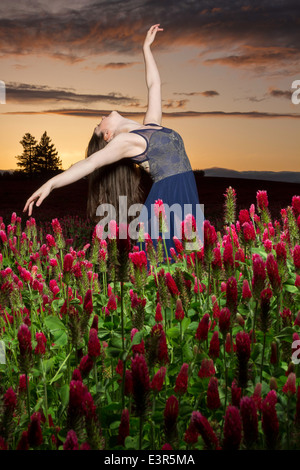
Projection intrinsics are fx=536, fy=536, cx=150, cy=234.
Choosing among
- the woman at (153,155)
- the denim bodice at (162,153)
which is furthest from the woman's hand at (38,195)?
the denim bodice at (162,153)

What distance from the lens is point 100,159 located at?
4887mm

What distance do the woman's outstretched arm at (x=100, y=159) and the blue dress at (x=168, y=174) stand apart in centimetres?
16

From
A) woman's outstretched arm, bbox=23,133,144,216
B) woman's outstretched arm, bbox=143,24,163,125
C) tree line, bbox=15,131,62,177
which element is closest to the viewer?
woman's outstretched arm, bbox=23,133,144,216

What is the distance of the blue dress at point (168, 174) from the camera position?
18.4 feet

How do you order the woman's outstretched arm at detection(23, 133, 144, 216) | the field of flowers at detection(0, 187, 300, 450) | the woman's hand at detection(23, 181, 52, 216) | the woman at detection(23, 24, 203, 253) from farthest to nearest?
the woman at detection(23, 24, 203, 253) < the woman's outstretched arm at detection(23, 133, 144, 216) < the woman's hand at detection(23, 181, 52, 216) < the field of flowers at detection(0, 187, 300, 450)

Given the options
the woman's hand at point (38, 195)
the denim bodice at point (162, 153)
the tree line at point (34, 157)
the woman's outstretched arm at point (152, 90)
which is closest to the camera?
the woman's hand at point (38, 195)

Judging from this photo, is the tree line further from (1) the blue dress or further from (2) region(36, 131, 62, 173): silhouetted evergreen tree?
(1) the blue dress

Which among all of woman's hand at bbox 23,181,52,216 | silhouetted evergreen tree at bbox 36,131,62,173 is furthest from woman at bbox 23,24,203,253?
silhouetted evergreen tree at bbox 36,131,62,173

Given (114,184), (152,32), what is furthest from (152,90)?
(114,184)

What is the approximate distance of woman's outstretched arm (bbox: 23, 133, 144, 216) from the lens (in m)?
4.12

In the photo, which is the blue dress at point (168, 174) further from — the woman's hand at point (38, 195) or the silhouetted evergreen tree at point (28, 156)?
the silhouetted evergreen tree at point (28, 156)

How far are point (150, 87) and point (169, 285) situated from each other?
4.34 meters
